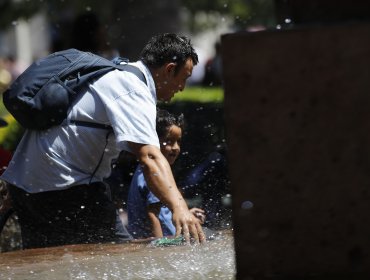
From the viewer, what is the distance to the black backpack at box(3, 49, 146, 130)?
5195mm

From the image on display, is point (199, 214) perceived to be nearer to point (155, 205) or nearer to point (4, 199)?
point (155, 205)

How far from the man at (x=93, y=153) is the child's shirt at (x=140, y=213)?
0.52 m

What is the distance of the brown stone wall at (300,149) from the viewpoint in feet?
12.8

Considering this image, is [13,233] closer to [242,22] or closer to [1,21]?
[1,21]

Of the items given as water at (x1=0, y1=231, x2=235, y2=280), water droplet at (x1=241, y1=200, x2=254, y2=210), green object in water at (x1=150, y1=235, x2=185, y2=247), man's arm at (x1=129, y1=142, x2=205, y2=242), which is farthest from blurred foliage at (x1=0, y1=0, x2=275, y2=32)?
water droplet at (x1=241, y1=200, x2=254, y2=210)

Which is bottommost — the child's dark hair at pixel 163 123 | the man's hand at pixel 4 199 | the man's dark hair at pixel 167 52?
the man's hand at pixel 4 199

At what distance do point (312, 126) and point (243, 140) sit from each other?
264 millimetres

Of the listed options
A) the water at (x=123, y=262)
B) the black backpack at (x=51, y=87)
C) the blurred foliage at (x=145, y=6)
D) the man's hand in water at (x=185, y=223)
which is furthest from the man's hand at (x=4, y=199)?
the blurred foliage at (x=145, y=6)

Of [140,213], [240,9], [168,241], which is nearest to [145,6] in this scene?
[140,213]

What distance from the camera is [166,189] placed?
15.9ft

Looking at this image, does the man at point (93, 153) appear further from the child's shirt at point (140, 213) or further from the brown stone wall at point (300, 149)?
the brown stone wall at point (300, 149)

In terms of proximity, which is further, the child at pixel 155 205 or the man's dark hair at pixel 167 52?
the child at pixel 155 205

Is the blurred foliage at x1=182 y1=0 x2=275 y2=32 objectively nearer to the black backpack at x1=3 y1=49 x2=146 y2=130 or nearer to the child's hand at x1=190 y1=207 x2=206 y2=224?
the child's hand at x1=190 y1=207 x2=206 y2=224

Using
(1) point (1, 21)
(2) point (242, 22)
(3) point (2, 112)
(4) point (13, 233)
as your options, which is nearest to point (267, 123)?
(4) point (13, 233)
